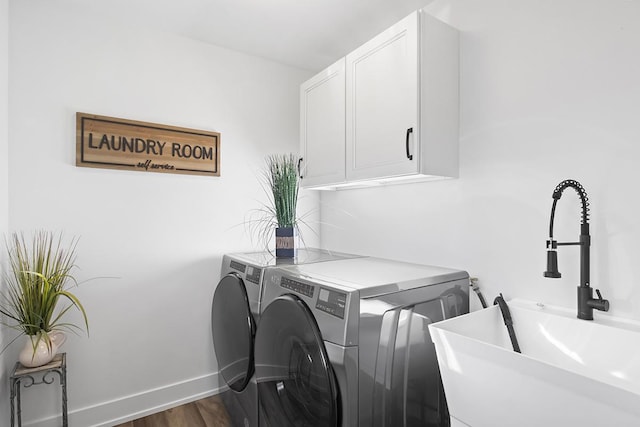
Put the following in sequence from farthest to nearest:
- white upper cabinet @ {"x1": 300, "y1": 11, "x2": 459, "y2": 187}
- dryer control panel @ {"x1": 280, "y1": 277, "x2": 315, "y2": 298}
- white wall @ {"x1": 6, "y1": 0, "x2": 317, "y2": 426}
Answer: white wall @ {"x1": 6, "y1": 0, "x2": 317, "y2": 426}, white upper cabinet @ {"x1": 300, "y1": 11, "x2": 459, "y2": 187}, dryer control panel @ {"x1": 280, "y1": 277, "x2": 315, "y2": 298}

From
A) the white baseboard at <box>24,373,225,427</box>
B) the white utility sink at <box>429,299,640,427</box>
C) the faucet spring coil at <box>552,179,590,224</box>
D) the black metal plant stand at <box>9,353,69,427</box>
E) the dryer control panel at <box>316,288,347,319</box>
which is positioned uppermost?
the faucet spring coil at <box>552,179,590,224</box>

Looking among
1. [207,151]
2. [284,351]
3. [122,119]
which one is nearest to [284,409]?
[284,351]

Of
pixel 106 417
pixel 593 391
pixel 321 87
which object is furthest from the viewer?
pixel 321 87

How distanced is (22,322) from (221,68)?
1940 mm

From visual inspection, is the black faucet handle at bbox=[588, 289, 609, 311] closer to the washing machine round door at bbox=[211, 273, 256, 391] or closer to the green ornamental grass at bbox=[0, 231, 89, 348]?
the washing machine round door at bbox=[211, 273, 256, 391]

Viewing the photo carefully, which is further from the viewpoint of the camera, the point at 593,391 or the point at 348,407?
the point at 348,407

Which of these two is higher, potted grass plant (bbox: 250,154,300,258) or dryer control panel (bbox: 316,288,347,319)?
potted grass plant (bbox: 250,154,300,258)

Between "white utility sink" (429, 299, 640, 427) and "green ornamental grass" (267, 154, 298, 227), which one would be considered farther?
"green ornamental grass" (267, 154, 298, 227)

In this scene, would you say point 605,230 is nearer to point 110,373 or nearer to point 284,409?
point 284,409

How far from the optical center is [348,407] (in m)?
1.17

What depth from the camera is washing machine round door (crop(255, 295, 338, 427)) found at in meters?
1.23

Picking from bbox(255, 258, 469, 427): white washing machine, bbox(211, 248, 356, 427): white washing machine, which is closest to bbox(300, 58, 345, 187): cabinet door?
bbox(211, 248, 356, 427): white washing machine

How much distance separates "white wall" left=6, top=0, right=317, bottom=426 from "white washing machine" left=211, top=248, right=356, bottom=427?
0.31 meters

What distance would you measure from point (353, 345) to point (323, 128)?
→ 56.9 inches
